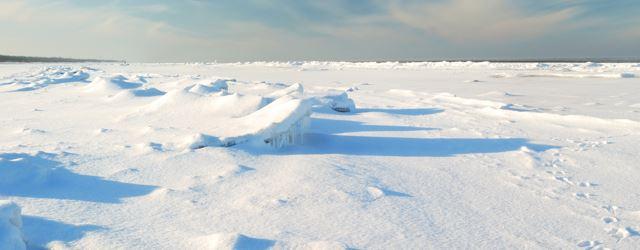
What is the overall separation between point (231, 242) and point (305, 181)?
114 centimetres

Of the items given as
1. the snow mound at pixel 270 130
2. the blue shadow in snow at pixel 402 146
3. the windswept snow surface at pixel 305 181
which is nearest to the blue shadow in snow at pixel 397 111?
the windswept snow surface at pixel 305 181

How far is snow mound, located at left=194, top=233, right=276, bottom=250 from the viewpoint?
2.16m

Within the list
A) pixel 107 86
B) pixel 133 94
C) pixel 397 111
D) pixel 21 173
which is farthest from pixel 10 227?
pixel 107 86

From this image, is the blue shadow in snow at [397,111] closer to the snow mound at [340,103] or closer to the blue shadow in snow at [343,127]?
the snow mound at [340,103]

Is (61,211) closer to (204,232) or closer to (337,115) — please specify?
(204,232)

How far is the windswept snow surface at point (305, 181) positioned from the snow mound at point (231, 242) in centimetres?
1

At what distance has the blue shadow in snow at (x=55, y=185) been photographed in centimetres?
286

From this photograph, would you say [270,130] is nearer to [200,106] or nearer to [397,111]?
[200,106]

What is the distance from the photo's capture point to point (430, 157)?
4.17 m

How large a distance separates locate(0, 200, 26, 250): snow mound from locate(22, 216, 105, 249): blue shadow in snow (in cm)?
10

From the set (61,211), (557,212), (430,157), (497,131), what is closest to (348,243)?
(557,212)

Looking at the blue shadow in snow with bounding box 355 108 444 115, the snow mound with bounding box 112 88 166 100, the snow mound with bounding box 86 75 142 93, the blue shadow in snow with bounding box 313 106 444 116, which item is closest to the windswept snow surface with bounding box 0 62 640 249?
the blue shadow in snow with bounding box 313 106 444 116

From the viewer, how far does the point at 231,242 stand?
2178mm

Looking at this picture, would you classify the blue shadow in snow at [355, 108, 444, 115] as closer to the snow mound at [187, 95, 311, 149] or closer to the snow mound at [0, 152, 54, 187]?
the snow mound at [187, 95, 311, 149]
